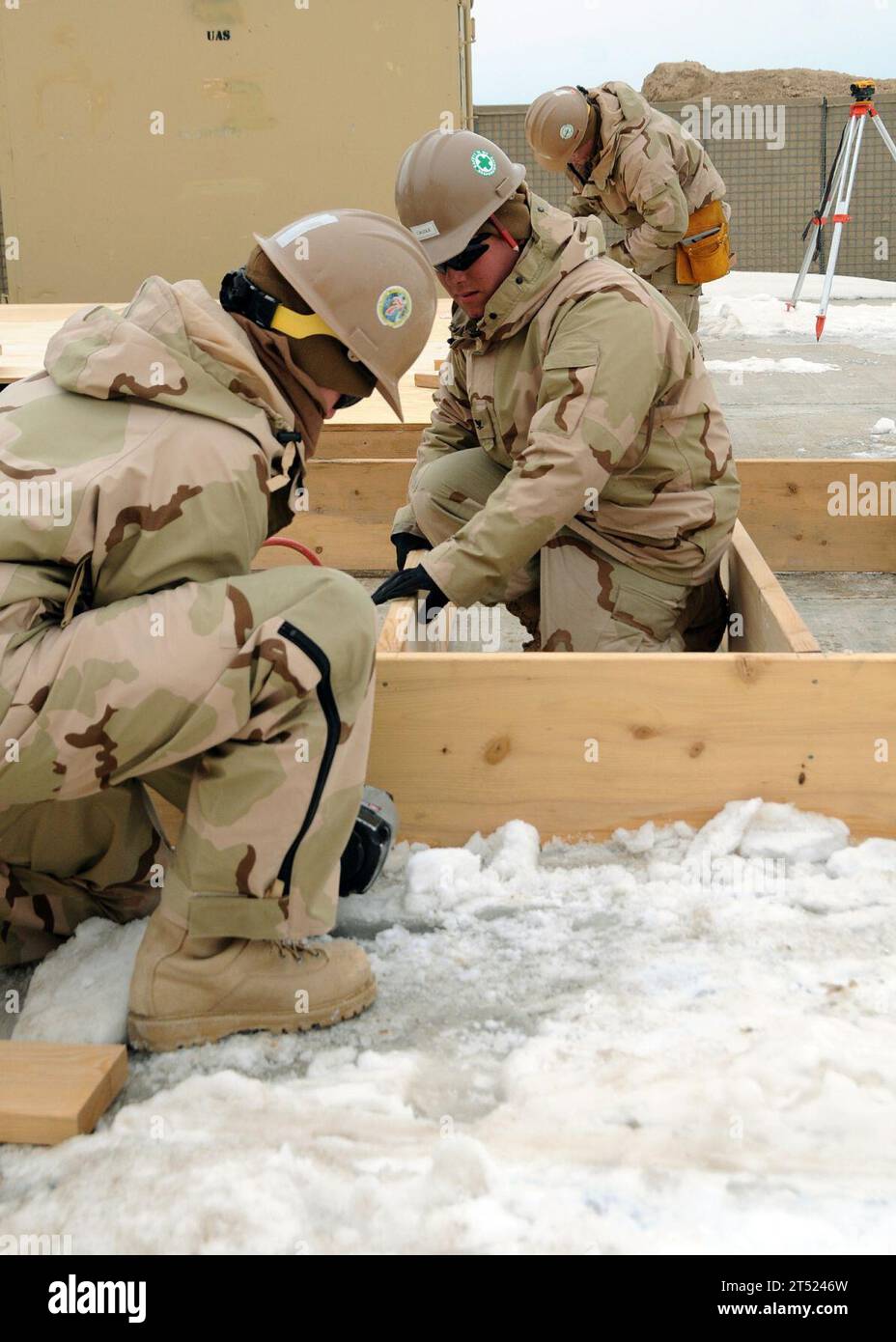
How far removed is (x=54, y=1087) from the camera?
168 cm

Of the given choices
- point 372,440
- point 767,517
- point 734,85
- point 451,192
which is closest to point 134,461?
point 451,192

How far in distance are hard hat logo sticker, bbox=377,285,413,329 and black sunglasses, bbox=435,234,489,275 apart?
84cm

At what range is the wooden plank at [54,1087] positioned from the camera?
164cm

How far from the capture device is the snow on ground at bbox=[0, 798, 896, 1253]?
1.48m

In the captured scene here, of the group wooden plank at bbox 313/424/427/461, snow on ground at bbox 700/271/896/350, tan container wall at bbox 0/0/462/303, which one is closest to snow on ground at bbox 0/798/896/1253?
wooden plank at bbox 313/424/427/461

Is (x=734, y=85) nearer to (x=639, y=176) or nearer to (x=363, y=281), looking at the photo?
(x=639, y=176)

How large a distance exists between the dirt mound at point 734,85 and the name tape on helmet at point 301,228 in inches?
832

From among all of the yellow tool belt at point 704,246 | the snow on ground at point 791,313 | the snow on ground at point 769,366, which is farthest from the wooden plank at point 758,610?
the snow on ground at point 791,313

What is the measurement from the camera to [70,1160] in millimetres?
1611

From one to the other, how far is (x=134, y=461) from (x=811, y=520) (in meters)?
2.99
